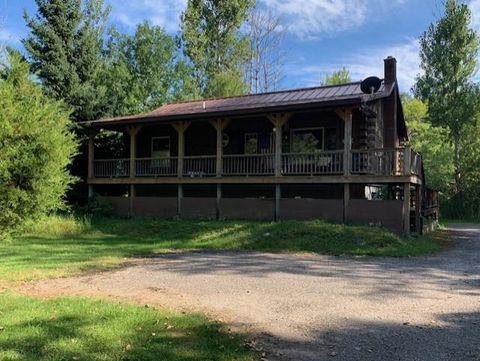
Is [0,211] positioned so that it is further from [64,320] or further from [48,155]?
[64,320]

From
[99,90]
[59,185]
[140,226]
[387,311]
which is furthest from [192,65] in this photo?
[387,311]

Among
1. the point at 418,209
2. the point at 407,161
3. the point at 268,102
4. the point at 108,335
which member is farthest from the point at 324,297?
the point at 268,102

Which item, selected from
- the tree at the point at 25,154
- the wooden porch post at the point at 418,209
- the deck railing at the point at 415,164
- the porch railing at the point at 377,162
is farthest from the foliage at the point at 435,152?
the tree at the point at 25,154

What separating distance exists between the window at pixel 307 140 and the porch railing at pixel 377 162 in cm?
325

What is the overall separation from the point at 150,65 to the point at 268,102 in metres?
22.2

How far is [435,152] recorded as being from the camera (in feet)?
136

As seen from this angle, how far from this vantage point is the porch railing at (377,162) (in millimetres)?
16891

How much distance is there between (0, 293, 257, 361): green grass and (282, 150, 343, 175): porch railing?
491 inches

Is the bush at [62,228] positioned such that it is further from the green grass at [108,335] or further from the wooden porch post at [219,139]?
the green grass at [108,335]

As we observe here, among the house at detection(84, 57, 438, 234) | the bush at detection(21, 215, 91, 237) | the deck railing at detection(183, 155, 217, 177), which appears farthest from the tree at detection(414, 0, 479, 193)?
the bush at detection(21, 215, 91, 237)

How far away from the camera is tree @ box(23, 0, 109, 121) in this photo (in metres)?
27.0

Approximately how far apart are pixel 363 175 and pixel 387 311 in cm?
1020

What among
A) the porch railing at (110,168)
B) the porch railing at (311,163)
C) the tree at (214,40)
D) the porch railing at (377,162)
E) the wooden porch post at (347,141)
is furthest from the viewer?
the tree at (214,40)

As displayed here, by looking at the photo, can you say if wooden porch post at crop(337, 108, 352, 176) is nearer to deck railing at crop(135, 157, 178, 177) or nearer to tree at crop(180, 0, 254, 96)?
deck railing at crop(135, 157, 178, 177)
